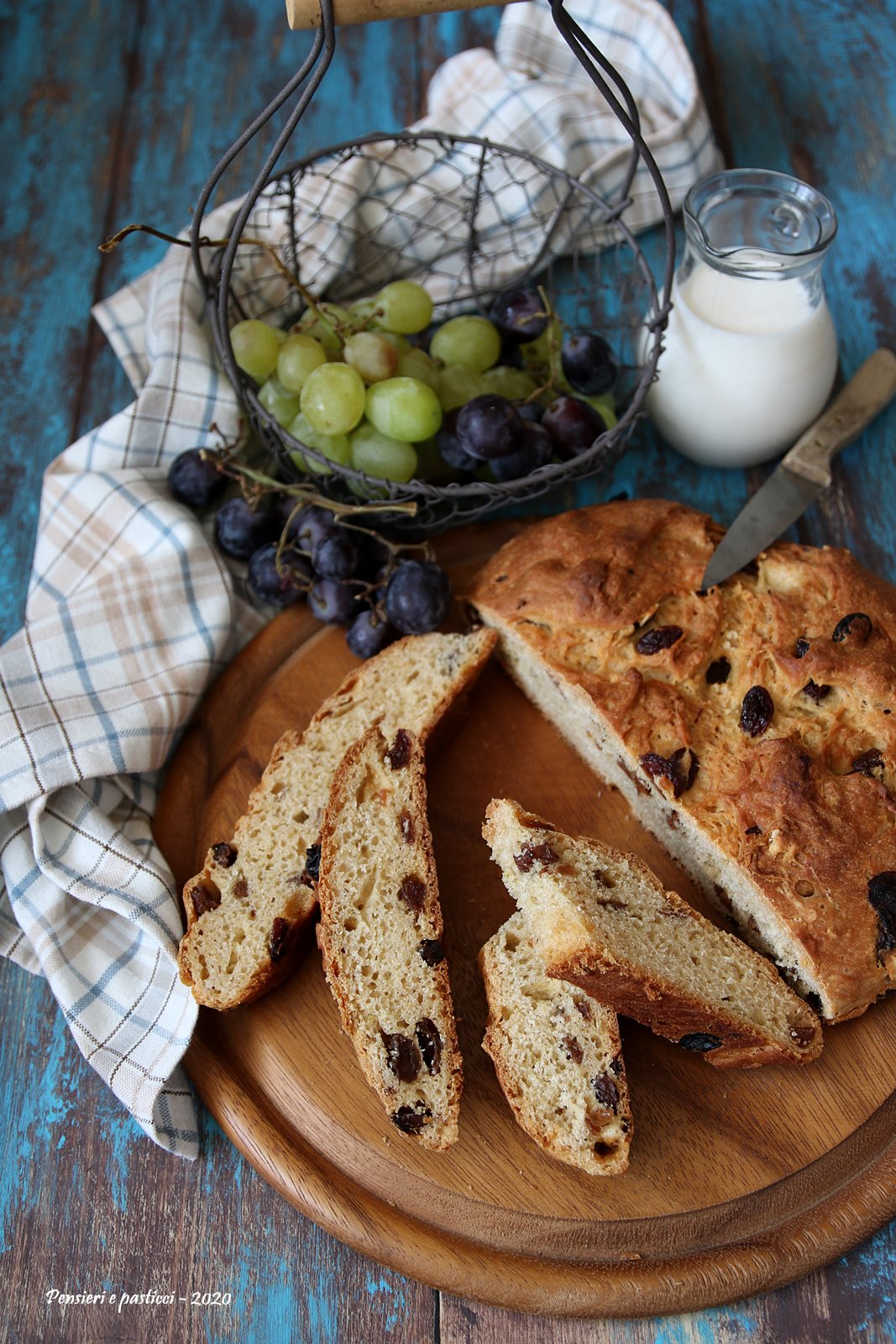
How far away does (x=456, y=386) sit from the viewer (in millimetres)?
3111

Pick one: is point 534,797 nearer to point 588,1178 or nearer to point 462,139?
point 588,1178

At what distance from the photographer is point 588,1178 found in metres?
2.47

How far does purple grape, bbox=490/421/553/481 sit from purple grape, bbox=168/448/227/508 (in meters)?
0.87

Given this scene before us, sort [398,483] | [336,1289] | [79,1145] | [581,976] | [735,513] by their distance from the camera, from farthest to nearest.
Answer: [735,513], [398,483], [79,1145], [336,1289], [581,976]

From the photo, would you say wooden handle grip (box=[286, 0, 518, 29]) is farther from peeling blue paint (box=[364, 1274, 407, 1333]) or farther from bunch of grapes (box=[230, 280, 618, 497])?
peeling blue paint (box=[364, 1274, 407, 1333])

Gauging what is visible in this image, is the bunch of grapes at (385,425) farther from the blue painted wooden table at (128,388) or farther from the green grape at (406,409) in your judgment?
the blue painted wooden table at (128,388)

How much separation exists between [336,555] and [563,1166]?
1.63 metres

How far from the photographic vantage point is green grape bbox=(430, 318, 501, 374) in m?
3.11

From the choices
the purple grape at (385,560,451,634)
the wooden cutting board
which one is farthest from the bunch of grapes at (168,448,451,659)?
the wooden cutting board

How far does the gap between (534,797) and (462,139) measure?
1.95 metres

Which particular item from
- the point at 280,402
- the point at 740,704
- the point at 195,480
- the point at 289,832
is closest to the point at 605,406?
the point at 280,402

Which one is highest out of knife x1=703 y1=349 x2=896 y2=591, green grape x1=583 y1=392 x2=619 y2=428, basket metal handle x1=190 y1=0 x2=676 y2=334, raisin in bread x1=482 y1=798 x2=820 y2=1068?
basket metal handle x1=190 y1=0 x2=676 y2=334

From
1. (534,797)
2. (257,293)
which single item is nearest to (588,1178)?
(534,797)

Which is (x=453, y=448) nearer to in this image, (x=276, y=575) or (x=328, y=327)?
Answer: (x=328, y=327)
